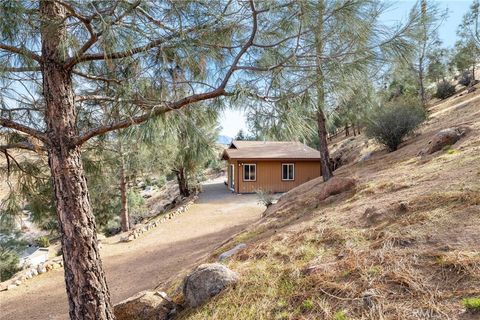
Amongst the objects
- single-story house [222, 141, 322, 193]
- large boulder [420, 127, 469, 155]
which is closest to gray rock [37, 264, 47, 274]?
large boulder [420, 127, 469, 155]

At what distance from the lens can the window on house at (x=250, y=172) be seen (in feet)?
56.7

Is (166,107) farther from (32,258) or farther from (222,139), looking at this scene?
(32,258)

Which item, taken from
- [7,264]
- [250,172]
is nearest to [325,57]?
[7,264]

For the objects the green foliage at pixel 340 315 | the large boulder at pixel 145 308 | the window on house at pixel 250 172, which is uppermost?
the window on house at pixel 250 172

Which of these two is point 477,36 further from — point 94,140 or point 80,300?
point 80,300

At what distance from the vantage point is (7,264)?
9312 mm

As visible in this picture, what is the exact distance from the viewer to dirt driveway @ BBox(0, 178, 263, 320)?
564 centimetres

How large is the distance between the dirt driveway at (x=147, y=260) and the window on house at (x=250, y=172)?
13.5ft

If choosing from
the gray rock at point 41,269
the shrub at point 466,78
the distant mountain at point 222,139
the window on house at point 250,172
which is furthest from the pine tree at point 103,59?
the shrub at point 466,78

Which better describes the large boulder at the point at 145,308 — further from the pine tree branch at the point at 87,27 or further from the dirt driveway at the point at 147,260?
the pine tree branch at the point at 87,27

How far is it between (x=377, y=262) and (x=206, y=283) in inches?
70.5

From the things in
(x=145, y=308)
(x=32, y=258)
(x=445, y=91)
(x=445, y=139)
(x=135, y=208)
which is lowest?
(x=32, y=258)

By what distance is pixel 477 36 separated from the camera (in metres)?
15.7

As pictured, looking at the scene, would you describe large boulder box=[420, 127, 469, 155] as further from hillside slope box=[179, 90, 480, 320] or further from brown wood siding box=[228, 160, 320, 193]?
brown wood siding box=[228, 160, 320, 193]
